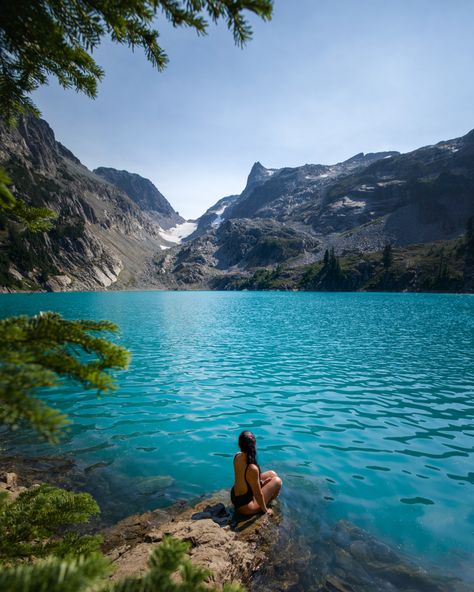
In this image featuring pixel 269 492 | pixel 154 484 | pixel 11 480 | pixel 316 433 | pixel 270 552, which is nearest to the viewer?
pixel 270 552

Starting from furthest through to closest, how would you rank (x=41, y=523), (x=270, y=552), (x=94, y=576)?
(x=270, y=552), (x=41, y=523), (x=94, y=576)

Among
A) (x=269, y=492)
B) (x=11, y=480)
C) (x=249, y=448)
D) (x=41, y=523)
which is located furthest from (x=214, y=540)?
(x=11, y=480)

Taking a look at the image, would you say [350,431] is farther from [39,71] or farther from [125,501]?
[39,71]

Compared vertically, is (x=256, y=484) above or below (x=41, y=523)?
below

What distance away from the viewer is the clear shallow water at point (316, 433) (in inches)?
392

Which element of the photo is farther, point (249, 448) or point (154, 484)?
point (154, 484)

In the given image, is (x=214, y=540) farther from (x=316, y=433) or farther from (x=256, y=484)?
(x=316, y=433)

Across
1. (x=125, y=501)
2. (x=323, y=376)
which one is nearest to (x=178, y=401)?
(x=125, y=501)

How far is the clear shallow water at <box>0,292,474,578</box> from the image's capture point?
32.7ft

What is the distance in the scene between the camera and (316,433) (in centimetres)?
1482

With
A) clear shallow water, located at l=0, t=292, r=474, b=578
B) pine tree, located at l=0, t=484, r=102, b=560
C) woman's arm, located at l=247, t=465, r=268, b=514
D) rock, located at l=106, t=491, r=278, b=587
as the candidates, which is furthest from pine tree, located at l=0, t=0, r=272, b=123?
clear shallow water, located at l=0, t=292, r=474, b=578

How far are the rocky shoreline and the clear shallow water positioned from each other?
0.60m

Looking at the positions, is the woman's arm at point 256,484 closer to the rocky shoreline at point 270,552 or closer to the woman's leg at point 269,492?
the woman's leg at point 269,492

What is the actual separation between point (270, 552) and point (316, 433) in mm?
7274
